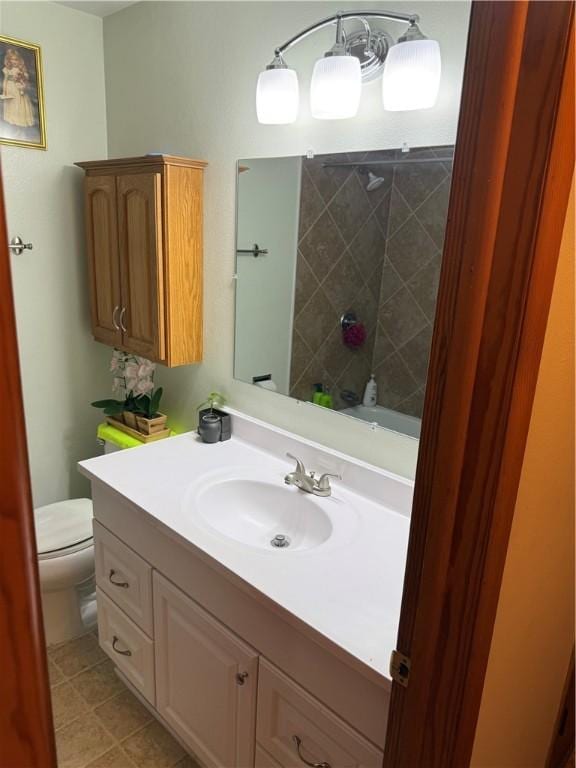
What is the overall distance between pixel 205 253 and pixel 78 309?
0.76 meters

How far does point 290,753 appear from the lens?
1.15m

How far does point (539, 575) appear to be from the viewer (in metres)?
0.89

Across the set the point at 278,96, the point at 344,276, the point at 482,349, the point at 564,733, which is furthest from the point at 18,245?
the point at 564,733

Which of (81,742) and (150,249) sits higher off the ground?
(150,249)

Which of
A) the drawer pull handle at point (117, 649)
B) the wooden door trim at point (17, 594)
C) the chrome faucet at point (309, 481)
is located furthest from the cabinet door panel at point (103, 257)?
the wooden door trim at point (17, 594)

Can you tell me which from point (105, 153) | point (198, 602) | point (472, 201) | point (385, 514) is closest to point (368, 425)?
point (385, 514)

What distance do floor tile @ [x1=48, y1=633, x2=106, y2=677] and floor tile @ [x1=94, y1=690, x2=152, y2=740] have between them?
213mm

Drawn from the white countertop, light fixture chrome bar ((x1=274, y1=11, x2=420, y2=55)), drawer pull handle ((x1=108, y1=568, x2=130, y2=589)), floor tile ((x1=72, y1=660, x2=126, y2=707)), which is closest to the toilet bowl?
A: floor tile ((x1=72, y1=660, x2=126, y2=707))

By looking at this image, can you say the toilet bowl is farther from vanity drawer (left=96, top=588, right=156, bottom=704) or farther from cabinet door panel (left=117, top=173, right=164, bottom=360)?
cabinet door panel (left=117, top=173, right=164, bottom=360)

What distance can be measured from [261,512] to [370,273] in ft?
2.52

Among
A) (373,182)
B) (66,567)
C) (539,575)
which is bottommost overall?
(66,567)

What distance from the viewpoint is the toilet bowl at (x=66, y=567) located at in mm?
1848

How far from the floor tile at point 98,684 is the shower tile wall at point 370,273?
123 centimetres

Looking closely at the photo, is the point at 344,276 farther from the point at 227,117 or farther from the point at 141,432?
the point at 141,432
